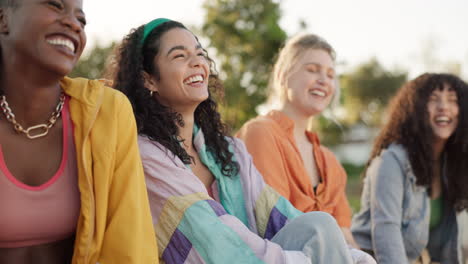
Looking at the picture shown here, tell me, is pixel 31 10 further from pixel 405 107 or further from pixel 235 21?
pixel 235 21

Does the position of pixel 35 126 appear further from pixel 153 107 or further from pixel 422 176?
pixel 422 176

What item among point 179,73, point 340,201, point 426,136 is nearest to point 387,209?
point 340,201

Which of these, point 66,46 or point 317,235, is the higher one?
point 66,46

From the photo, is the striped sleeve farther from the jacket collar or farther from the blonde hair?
the blonde hair

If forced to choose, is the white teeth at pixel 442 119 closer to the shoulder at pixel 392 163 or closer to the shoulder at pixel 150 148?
the shoulder at pixel 392 163

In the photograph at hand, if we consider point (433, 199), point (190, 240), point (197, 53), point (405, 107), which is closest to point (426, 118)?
point (405, 107)

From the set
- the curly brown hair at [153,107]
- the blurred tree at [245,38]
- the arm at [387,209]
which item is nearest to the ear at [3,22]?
the curly brown hair at [153,107]

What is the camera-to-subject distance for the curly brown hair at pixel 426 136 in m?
3.68

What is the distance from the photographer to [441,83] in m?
3.79

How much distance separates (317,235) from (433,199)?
190cm

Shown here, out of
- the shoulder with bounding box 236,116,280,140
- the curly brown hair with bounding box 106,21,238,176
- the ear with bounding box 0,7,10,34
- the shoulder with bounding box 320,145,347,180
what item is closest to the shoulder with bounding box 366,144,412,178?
the shoulder with bounding box 320,145,347,180

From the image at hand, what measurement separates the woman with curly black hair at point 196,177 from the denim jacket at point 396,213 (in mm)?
1030

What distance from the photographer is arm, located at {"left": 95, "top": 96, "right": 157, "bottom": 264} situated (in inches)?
79.6

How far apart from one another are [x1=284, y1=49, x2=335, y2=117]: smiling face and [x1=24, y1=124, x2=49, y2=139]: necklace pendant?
6.40ft
